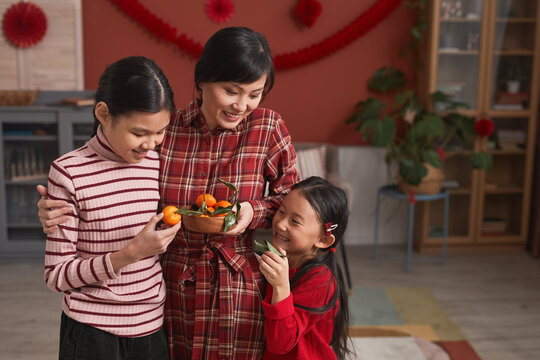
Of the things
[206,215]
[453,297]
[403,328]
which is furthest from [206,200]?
[453,297]

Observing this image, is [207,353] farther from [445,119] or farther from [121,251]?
[445,119]

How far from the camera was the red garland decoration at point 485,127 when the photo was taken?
3949mm

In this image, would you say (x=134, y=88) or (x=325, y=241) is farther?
(x=325, y=241)

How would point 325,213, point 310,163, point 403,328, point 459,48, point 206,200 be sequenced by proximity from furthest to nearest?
point 459,48 → point 310,163 → point 403,328 → point 325,213 → point 206,200

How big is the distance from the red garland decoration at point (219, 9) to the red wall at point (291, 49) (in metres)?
0.04

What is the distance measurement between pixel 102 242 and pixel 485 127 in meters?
3.36

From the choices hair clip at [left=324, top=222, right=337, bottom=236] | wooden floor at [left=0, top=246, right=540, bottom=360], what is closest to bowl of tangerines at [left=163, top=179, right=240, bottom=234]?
hair clip at [left=324, top=222, right=337, bottom=236]

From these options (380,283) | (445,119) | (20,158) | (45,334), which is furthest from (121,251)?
(445,119)

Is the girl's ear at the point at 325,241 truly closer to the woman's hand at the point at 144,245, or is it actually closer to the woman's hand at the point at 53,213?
the woman's hand at the point at 144,245

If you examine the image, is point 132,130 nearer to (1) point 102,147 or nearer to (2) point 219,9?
(1) point 102,147

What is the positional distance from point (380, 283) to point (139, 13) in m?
2.51

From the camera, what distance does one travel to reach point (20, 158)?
3.90 m

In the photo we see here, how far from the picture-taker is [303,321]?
4.58 feet

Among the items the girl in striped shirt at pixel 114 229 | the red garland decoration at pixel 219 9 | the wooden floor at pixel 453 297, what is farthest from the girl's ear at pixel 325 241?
the red garland decoration at pixel 219 9
